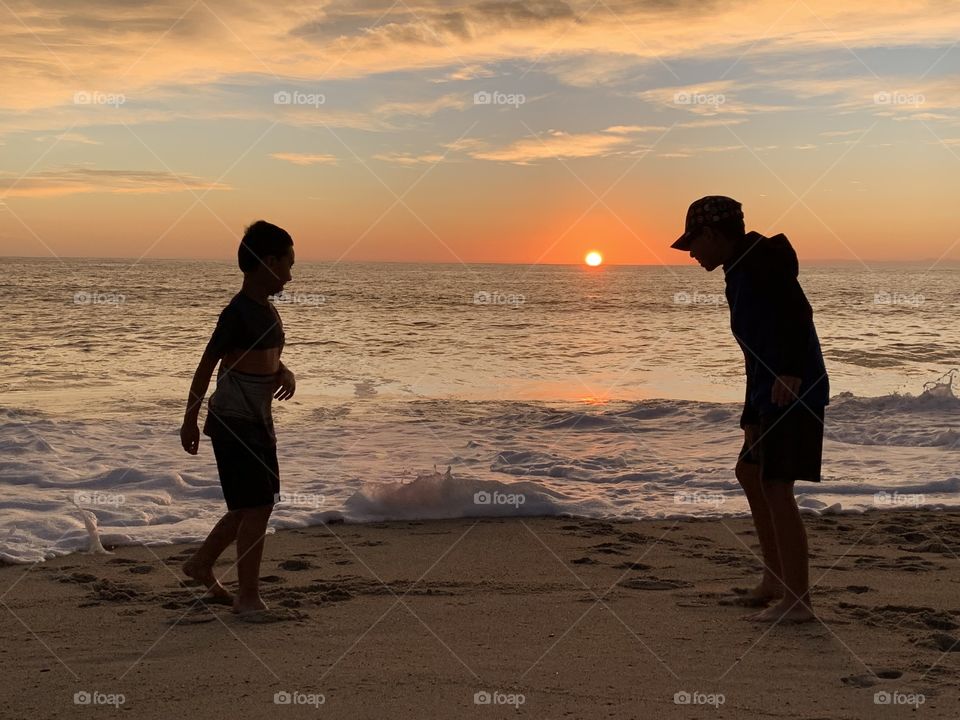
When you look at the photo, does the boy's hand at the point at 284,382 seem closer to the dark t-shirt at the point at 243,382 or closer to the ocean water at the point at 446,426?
the dark t-shirt at the point at 243,382

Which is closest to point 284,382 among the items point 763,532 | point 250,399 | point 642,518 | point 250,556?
point 250,399

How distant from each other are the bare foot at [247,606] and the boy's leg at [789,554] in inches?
84.8

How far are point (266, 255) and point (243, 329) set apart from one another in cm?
34

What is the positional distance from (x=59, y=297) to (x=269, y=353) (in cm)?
3120

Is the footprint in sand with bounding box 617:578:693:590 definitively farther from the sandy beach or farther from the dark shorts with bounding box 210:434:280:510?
the dark shorts with bounding box 210:434:280:510

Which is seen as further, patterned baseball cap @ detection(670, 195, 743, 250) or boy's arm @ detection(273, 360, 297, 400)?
boy's arm @ detection(273, 360, 297, 400)

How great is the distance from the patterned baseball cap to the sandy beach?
171 centimetres

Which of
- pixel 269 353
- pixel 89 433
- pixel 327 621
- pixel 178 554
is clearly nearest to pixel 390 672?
pixel 327 621

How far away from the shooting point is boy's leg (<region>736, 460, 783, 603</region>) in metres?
4.52

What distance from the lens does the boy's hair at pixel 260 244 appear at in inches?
172

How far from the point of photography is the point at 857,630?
4176mm

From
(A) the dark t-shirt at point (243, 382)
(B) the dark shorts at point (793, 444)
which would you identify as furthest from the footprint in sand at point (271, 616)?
(B) the dark shorts at point (793, 444)

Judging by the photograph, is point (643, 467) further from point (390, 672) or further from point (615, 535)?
point (390, 672)

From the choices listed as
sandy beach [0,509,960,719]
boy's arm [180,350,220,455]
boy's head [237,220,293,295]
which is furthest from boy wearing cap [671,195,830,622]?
boy's arm [180,350,220,455]
